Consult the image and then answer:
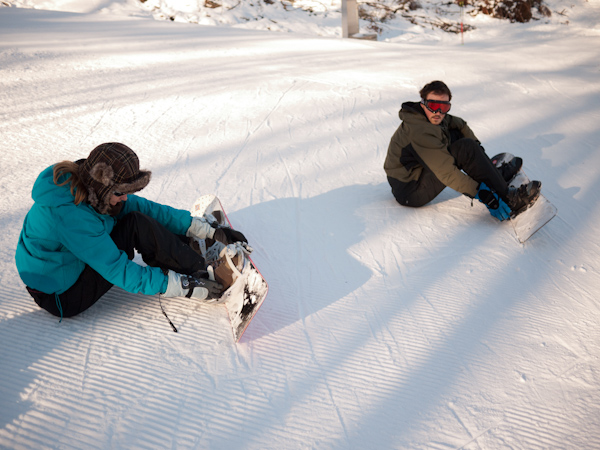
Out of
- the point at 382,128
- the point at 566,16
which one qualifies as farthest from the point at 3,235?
the point at 566,16

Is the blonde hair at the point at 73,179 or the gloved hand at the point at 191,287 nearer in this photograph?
the blonde hair at the point at 73,179

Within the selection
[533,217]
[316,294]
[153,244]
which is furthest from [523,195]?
[153,244]

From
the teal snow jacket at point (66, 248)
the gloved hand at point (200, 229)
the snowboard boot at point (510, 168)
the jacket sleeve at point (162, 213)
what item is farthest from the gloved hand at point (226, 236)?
the snowboard boot at point (510, 168)

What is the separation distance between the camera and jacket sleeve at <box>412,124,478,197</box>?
125 inches

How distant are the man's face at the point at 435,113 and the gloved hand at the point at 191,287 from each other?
6.25 feet

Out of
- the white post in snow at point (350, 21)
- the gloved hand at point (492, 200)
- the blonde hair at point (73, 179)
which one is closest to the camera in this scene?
the blonde hair at point (73, 179)

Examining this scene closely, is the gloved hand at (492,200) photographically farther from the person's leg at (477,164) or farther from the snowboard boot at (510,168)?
the snowboard boot at (510,168)

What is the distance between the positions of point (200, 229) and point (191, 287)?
18.3 inches

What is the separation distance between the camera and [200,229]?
8.91 feet

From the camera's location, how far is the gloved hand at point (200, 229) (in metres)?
2.70

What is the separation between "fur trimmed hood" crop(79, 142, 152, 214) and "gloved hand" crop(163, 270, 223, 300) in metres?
0.49

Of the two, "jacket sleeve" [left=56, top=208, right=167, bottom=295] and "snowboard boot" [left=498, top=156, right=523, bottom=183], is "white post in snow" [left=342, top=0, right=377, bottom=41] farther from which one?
"jacket sleeve" [left=56, top=208, right=167, bottom=295]

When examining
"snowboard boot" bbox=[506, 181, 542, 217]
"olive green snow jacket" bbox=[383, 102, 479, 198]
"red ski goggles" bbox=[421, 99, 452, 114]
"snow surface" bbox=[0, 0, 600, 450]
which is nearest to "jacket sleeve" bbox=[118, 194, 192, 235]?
"snow surface" bbox=[0, 0, 600, 450]

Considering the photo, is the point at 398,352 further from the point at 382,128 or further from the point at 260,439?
the point at 382,128
